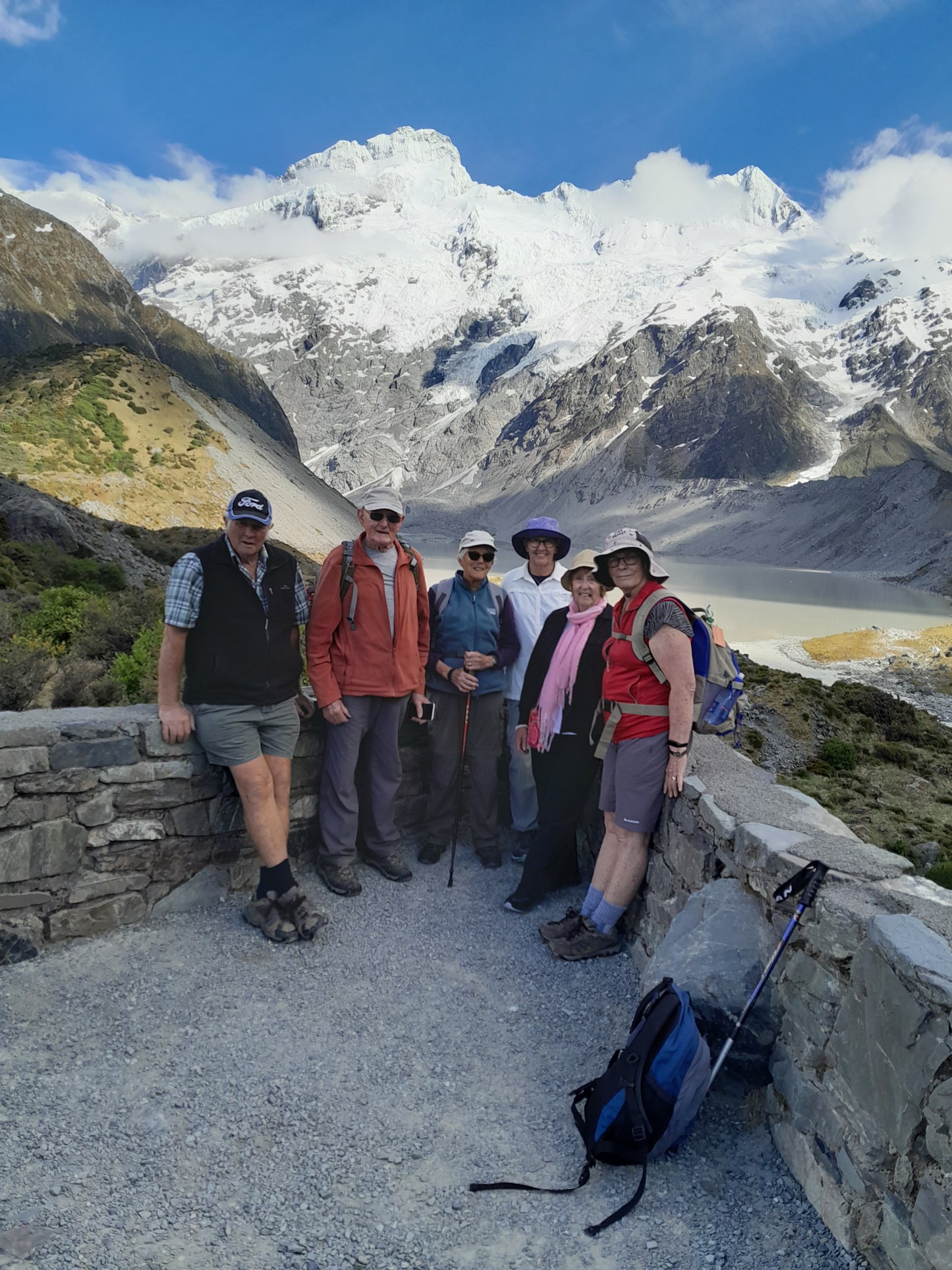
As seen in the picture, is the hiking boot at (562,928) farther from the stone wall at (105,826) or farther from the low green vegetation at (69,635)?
the low green vegetation at (69,635)

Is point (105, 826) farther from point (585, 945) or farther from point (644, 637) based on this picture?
point (644, 637)

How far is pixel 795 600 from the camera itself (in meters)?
66.1

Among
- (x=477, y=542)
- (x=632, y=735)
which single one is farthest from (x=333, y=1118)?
(x=477, y=542)

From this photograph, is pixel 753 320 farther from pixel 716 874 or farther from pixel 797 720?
pixel 716 874

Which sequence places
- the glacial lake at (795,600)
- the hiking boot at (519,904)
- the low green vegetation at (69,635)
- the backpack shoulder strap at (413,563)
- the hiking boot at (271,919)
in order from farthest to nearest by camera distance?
the glacial lake at (795,600) → the low green vegetation at (69,635) → the backpack shoulder strap at (413,563) → the hiking boot at (519,904) → the hiking boot at (271,919)

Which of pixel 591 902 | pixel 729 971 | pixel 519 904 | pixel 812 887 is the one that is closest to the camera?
pixel 812 887

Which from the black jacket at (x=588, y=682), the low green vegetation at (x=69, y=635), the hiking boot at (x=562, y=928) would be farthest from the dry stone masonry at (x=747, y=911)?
the low green vegetation at (x=69, y=635)

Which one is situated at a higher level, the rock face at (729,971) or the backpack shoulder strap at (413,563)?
the backpack shoulder strap at (413,563)

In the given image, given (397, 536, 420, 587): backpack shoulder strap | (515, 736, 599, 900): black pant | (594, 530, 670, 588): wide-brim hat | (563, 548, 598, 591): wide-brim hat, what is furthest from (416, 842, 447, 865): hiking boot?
(594, 530, 670, 588): wide-brim hat

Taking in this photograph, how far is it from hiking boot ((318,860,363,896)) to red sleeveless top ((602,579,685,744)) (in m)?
2.02

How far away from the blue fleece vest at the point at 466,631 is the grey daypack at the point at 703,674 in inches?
52.0

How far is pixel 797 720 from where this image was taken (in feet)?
76.6

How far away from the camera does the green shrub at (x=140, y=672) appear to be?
6098mm

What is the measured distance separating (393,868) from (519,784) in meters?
1.10
